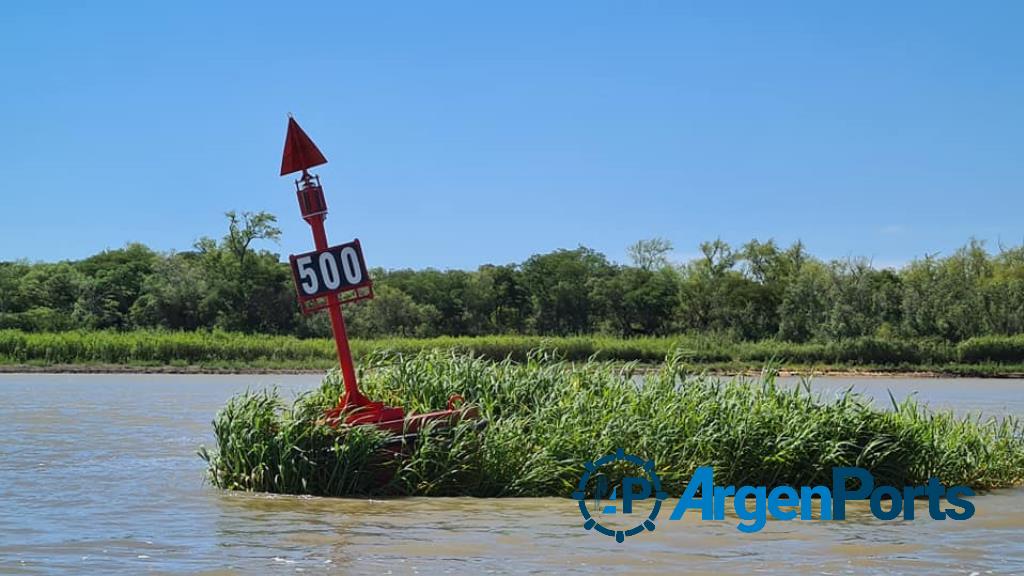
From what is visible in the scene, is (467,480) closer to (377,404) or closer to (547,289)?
(377,404)

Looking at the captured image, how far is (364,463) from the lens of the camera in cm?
1202

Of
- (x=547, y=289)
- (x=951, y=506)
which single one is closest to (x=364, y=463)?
(x=951, y=506)

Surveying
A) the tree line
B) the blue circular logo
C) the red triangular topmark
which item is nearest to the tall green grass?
the blue circular logo

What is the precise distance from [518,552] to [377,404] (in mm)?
3489

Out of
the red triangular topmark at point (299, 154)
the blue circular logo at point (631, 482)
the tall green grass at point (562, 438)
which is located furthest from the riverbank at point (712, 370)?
the red triangular topmark at point (299, 154)

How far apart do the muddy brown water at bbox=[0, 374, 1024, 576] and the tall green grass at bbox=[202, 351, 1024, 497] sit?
1.29 ft

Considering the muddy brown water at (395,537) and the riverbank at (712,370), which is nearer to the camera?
the muddy brown water at (395,537)

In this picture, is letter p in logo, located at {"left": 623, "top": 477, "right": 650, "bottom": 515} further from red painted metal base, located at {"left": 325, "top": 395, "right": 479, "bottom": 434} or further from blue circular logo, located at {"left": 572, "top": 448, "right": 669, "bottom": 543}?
red painted metal base, located at {"left": 325, "top": 395, "right": 479, "bottom": 434}

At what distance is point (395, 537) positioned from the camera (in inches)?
393

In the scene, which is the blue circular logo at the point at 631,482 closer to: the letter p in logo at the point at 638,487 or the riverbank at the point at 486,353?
the letter p in logo at the point at 638,487

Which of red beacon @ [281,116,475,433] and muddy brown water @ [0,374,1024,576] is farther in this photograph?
red beacon @ [281,116,475,433]

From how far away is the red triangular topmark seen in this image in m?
12.5

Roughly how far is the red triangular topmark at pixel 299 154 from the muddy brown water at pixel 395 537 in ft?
11.6

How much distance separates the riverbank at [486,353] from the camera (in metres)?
48.0
